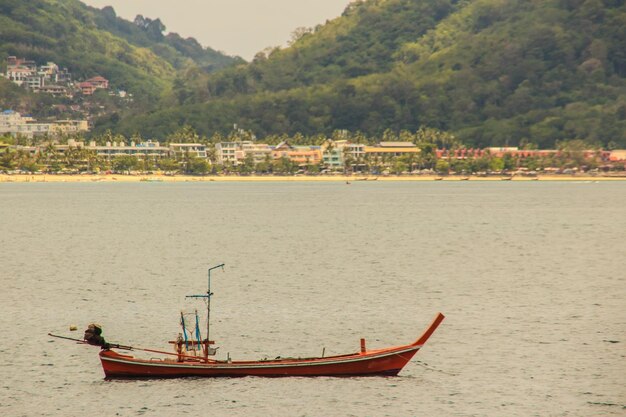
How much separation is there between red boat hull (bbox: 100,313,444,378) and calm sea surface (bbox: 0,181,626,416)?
891mm

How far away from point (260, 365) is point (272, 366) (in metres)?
0.65

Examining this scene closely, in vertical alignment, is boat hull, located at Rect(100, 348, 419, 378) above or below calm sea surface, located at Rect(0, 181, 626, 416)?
above

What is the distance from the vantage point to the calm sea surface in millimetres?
50219

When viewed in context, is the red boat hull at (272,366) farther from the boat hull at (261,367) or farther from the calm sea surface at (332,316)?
the calm sea surface at (332,316)

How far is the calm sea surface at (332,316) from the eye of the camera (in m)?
50.2

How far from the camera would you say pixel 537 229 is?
547 feet

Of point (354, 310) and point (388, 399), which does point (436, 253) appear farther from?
point (388, 399)

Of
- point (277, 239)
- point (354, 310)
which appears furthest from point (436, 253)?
point (354, 310)

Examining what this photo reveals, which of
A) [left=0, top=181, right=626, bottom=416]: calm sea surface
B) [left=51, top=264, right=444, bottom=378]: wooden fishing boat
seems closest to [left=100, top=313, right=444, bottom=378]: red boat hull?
[left=51, top=264, right=444, bottom=378]: wooden fishing boat

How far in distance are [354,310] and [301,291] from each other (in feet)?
36.0

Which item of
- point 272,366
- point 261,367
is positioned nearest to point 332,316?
point 261,367

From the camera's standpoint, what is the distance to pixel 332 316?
241ft

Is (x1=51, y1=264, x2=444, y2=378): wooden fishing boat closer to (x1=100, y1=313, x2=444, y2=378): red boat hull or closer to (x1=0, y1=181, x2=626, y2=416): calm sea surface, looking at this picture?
(x1=100, y1=313, x2=444, y2=378): red boat hull

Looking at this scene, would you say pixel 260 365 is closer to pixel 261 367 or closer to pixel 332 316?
pixel 261 367
